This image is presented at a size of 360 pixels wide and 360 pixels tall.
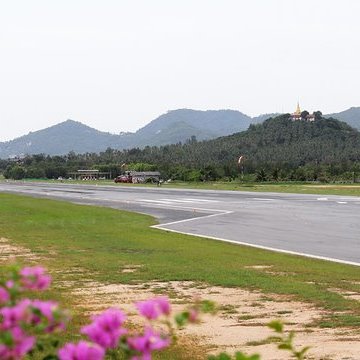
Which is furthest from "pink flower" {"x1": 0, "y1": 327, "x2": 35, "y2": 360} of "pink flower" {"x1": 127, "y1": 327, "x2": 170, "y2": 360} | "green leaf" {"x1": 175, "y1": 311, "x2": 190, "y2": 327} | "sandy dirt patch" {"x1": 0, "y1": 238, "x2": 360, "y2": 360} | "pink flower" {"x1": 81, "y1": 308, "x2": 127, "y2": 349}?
"sandy dirt patch" {"x1": 0, "y1": 238, "x2": 360, "y2": 360}

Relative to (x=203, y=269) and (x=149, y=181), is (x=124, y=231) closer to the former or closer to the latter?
(x=203, y=269)

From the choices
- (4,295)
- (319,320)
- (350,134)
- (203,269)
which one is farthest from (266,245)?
(350,134)

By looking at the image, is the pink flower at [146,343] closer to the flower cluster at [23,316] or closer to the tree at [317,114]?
the flower cluster at [23,316]

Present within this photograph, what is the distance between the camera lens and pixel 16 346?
156 centimetres

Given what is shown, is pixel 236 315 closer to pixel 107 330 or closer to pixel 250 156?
pixel 107 330

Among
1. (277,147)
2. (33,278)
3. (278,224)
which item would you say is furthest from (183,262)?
(277,147)

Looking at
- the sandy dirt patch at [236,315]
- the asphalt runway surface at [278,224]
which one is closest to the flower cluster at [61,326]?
the sandy dirt patch at [236,315]

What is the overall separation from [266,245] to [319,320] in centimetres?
1022

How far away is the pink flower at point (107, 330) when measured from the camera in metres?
1.57

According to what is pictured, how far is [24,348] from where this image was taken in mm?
1548

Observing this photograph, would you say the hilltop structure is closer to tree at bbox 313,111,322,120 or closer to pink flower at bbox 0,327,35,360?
tree at bbox 313,111,322,120

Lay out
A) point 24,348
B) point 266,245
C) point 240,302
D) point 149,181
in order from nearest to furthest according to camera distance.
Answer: point 24,348
point 240,302
point 266,245
point 149,181

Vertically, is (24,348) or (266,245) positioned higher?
(24,348)

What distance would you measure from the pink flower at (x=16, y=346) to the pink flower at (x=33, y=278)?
0.25 metres
